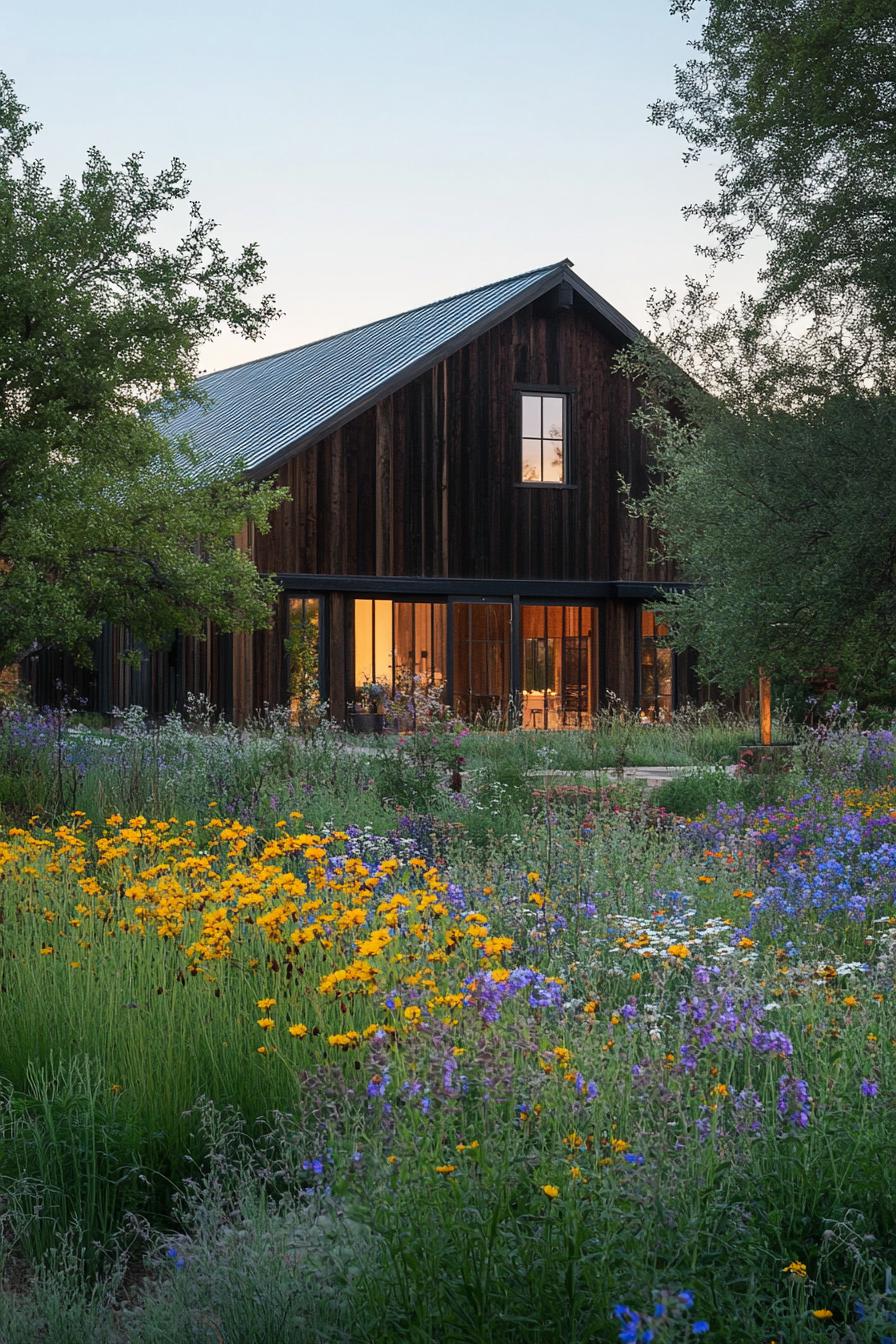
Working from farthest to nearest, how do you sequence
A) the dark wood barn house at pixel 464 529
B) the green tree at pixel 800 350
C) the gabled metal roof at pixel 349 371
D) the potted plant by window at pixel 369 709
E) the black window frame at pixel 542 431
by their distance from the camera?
the black window frame at pixel 542 431
the potted plant by window at pixel 369 709
the dark wood barn house at pixel 464 529
the gabled metal roof at pixel 349 371
the green tree at pixel 800 350

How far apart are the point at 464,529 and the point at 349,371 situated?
12.7ft

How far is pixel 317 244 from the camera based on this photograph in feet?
67.8

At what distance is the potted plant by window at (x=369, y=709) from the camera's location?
77.1ft

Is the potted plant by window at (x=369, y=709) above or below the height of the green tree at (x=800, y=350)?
below

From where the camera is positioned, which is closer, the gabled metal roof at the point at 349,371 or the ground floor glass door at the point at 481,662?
the gabled metal roof at the point at 349,371

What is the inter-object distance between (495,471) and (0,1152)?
67.3 feet

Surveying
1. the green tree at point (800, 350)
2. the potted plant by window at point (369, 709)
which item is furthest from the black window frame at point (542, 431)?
the green tree at point (800, 350)

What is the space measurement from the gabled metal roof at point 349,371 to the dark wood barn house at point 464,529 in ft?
0.18

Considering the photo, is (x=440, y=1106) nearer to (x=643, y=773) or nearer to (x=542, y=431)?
(x=643, y=773)

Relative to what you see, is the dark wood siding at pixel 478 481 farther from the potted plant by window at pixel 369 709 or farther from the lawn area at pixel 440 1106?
the lawn area at pixel 440 1106

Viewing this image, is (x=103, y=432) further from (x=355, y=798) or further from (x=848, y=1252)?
(x=848, y=1252)

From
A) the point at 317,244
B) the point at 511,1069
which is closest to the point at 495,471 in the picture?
the point at 317,244

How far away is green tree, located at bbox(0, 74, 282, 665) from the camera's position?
14117mm

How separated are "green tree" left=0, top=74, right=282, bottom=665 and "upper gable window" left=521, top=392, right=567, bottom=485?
9.78 m
